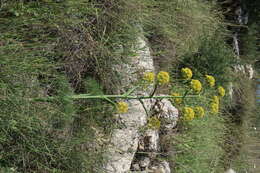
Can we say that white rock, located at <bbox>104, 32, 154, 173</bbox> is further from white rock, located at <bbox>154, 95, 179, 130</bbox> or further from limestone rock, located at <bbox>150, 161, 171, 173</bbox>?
limestone rock, located at <bbox>150, 161, 171, 173</bbox>

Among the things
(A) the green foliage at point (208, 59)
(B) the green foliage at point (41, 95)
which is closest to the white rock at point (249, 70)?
(A) the green foliage at point (208, 59)

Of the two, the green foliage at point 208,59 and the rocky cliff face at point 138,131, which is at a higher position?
the green foliage at point 208,59

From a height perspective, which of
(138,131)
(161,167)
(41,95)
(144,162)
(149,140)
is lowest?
(161,167)

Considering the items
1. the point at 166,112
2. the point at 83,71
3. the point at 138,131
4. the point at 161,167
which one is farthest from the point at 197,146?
the point at 83,71

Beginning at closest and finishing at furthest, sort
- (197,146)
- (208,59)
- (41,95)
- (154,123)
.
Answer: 1. (41,95)
2. (154,123)
3. (197,146)
4. (208,59)

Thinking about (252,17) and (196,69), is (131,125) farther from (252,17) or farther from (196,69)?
(252,17)

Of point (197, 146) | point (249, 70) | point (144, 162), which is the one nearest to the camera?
point (144, 162)

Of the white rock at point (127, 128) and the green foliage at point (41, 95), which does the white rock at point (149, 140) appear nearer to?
the white rock at point (127, 128)

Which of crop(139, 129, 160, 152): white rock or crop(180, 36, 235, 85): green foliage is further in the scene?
crop(180, 36, 235, 85): green foliage

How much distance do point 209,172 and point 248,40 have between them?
2110 mm

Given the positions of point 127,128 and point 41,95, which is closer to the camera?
point 41,95

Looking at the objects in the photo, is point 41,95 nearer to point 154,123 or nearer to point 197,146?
point 154,123

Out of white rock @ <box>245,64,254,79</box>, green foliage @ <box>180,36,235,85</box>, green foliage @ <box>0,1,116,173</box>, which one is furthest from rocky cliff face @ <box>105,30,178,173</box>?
white rock @ <box>245,64,254,79</box>

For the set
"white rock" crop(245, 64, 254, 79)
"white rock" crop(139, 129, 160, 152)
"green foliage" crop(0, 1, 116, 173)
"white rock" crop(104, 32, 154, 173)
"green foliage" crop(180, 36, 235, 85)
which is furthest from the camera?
"white rock" crop(245, 64, 254, 79)
